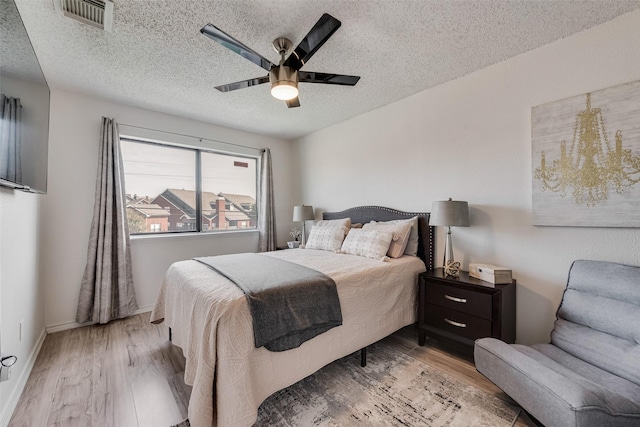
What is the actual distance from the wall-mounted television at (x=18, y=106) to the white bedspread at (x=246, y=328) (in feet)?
3.77

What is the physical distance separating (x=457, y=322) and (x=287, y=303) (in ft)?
4.80

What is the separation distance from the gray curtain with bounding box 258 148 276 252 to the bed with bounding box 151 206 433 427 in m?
1.46

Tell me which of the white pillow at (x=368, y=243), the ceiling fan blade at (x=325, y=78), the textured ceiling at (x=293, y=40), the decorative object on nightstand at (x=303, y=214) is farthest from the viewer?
the decorative object on nightstand at (x=303, y=214)

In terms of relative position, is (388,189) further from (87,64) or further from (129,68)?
(87,64)

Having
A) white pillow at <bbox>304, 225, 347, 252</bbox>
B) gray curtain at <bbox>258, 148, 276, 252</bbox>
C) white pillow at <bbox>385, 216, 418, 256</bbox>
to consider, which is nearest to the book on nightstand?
white pillow at <bbox>385, 216, 418, 256</bbox>

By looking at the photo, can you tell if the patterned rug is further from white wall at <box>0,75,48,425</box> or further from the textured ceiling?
the textured ceiling

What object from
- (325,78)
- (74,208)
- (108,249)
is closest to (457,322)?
(325,78)

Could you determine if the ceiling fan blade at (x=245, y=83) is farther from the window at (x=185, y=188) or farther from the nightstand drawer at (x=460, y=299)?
the nightstand drawer at (x=460, y=299)

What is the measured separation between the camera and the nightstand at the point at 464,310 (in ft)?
6.27

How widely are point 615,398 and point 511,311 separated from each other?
3.03 ft

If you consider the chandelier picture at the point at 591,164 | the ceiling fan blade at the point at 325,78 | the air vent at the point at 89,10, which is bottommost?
the chandelier picture at the point at 591,164

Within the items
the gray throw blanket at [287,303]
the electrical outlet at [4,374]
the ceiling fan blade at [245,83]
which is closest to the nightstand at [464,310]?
the gray throw blanket at [287,303]

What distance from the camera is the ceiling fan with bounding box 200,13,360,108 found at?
4.89ft

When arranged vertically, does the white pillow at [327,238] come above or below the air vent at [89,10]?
below
